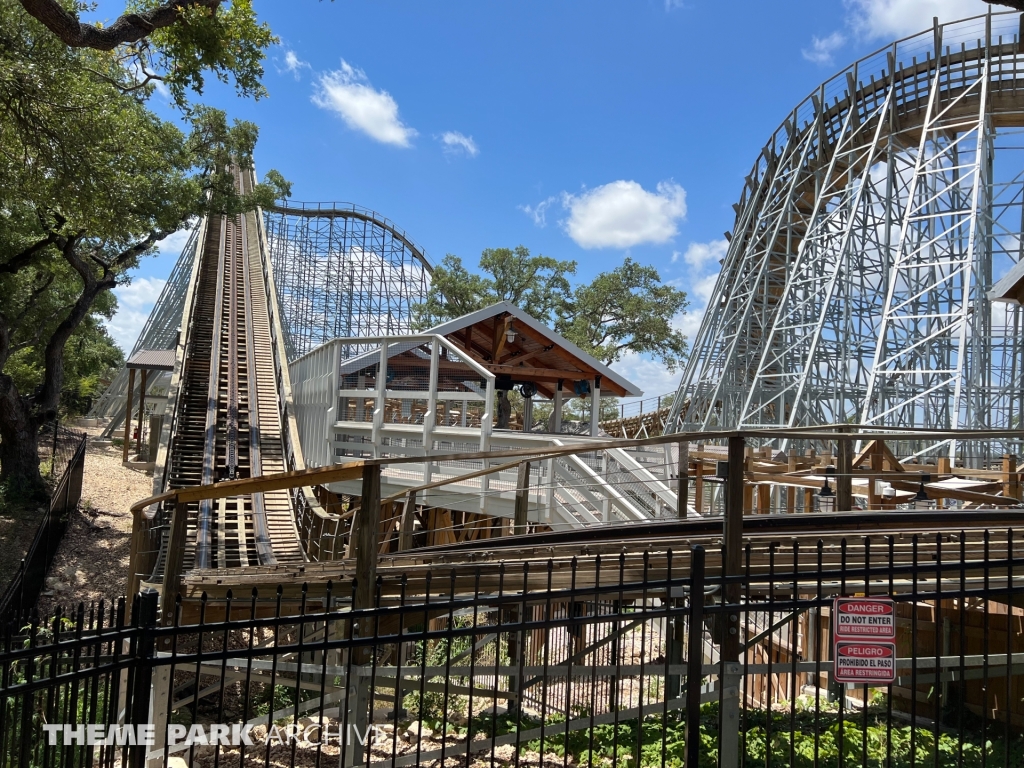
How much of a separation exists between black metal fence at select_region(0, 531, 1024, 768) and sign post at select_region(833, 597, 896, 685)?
0.07 meters

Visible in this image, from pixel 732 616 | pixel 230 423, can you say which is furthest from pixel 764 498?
pixel 230 423

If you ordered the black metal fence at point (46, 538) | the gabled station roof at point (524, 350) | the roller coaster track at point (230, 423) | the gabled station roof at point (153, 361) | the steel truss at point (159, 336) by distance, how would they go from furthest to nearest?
the steel truss at point (159, 336)
the gabled station roof at point (153, 361)
the gabled station roof at point (524, 350)
the black metal fence at point (46, 538)
the roller coaster track at point (230, 423)

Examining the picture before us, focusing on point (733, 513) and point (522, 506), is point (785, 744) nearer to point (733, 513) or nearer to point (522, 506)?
point (733, 513)

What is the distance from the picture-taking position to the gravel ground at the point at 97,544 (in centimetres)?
1141

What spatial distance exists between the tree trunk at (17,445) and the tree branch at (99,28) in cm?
1023

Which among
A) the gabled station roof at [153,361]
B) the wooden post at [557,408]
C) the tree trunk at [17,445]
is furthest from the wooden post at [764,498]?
the tree trunk at [17,445]

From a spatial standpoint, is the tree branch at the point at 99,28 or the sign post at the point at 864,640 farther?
the tree branch at the point at 99,28

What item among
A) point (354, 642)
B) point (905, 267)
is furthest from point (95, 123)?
point (905, 267)

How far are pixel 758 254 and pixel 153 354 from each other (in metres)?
19.6

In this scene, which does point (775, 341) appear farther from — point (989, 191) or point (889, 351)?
point (989, 191)

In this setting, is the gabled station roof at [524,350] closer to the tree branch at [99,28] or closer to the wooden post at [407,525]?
the tree branch at [99,28]

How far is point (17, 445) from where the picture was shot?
15.6 metres

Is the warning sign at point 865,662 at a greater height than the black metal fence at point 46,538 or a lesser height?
greater

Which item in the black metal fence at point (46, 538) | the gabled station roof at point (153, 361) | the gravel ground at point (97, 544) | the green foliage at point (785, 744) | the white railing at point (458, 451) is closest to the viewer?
the green foliage at point (785, 744)
